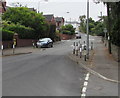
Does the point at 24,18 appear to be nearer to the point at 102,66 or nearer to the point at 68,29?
the point at 102,66

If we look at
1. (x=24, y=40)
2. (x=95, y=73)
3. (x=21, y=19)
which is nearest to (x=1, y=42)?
(x=24, y=40)

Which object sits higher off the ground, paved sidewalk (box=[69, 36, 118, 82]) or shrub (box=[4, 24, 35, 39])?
shrub (box=[4, 24, 35, 39])

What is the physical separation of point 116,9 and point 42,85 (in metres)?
13.5

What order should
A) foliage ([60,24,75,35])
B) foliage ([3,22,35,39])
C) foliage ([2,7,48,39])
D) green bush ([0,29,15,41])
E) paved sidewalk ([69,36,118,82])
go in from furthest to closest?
foliage ([60,24,75,35])
foliage ([2,7,48,39])
foliage ([3,22,35,39])
green bush ([0,29,15,41])
paved sidewalk ([69,36,118,82])

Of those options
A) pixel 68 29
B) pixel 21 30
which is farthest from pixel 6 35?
pixel 68 29

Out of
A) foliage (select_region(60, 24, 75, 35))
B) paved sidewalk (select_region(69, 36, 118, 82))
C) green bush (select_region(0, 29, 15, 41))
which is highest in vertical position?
foliage (select_region(60, 24, 75, 35))

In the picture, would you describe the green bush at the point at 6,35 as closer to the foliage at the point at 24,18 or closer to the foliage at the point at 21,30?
the foliage at the point at 21,30

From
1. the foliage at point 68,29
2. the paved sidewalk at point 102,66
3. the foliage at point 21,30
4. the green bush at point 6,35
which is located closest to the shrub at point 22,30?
the foliage at point 21,30

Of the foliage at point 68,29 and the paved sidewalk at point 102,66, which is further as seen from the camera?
the foliage at point 68,29

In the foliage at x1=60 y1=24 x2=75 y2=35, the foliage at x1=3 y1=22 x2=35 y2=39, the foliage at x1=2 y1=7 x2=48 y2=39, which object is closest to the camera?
the foliage at x1=3 y1=22 x2=35 y2=39

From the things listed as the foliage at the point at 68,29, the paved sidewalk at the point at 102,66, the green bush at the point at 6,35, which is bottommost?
the paved sidewalk at the point at 102,66

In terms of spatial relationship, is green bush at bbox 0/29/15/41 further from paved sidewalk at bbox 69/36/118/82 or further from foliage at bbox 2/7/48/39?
paved sidewalk at bbox 69/36/118/82

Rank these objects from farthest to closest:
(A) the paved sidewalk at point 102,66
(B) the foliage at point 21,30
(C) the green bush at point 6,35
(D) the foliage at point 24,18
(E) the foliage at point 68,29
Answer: (E) the foliage at point 68,29, (D) the foliage at point 24,18, (B) the foliage at point 21,30, (C) the green bush at point 6,35, (A) the paved sidewalk at point 102,66

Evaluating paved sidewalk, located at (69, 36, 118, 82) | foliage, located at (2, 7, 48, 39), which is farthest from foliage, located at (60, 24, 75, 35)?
paved sidewalk, located at (69, 36, 118, 82)
